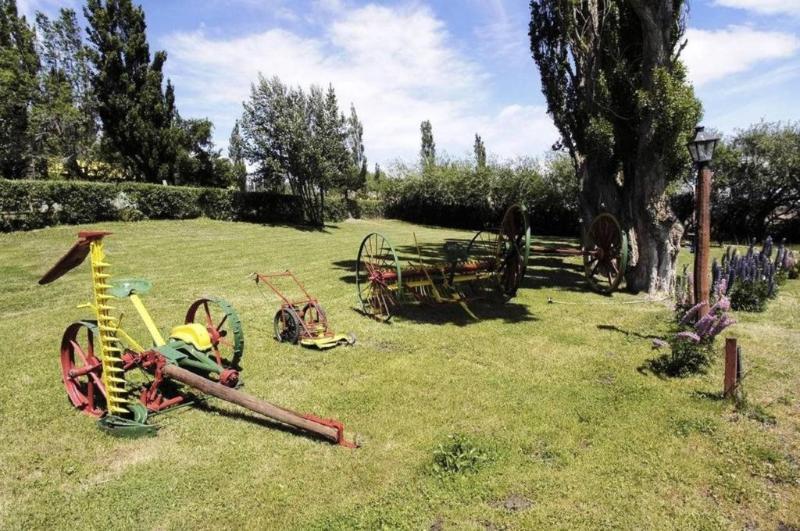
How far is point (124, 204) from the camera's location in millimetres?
21828

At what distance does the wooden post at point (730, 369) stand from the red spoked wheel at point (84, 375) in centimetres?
679

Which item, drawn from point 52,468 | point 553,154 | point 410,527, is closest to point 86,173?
point 553,154

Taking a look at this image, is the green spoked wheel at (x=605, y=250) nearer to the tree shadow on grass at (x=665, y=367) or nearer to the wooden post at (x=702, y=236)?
the wooden post at (x=702, y=236)

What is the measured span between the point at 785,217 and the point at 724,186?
3.56 meters

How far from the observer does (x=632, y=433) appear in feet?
16.4

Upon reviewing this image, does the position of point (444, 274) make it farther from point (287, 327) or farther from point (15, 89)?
point (15, 89)

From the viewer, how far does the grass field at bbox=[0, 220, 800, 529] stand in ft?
12.7

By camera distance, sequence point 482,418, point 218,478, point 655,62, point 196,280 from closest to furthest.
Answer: point 218,478, point 482,418, point 655,62, point 196,280

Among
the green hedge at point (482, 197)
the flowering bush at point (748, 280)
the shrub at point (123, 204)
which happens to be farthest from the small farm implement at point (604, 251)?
the shrub at point (123, 204)

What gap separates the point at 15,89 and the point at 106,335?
3032 cm

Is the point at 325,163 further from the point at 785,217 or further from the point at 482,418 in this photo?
the point at 785,217

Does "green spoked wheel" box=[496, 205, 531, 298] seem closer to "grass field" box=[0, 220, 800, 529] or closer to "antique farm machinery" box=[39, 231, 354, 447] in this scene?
"grass field" box=[0, 220, 800, 529]

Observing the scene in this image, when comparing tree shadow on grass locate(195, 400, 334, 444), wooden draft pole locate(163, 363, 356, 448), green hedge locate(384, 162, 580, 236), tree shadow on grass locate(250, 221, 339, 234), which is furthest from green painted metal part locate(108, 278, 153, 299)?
green hedge locate(384, 162, 580, 236)

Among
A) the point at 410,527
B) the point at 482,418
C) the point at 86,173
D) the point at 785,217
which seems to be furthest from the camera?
the point at 86,173
